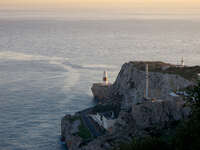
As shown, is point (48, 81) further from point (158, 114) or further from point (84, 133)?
point (158, 114)

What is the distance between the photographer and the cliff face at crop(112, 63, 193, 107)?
134 feet

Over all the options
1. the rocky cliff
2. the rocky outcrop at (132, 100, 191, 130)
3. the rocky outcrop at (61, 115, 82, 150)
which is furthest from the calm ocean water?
the rocky outcrop at (132, 100, 191, 130)

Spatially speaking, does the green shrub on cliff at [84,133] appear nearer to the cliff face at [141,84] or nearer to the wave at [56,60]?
the cliff face at [141,84]

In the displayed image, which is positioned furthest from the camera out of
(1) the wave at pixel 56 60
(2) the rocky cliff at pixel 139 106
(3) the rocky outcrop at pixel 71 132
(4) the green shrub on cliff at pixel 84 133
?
(1) the wave at pixel 56 60

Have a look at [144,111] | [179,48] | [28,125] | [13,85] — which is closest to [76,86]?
[13,85]

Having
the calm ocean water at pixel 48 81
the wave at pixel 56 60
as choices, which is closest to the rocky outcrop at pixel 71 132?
the calm ocean water at pixel 48 81

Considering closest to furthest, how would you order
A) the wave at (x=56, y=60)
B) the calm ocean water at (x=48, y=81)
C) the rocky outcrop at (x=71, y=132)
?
the rocky outcrop at (x=71, y=132) → the calm ocean water at (x=48, y=81) → the wave at (x=56, y=60)

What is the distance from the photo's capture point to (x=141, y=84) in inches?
1794

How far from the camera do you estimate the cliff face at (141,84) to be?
40750mm

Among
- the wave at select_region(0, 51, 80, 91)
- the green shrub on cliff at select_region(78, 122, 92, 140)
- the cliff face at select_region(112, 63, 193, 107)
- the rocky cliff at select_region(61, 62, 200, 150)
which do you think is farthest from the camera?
the wave at select_region(0, 51, 80, 91)

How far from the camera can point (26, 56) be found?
89.8 m

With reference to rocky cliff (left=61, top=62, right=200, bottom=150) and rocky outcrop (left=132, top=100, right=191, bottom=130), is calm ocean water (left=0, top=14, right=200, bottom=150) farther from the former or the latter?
rocky outcrop (left=132, top=100, right=191, bottom=130)

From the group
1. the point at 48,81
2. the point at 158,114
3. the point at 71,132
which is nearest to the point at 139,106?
the point at 158,114

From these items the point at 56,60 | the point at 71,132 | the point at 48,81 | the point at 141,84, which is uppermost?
the point at 56,60
